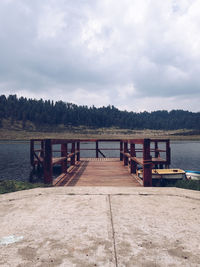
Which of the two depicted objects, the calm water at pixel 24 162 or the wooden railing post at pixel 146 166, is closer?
the wooden railing post at pixel 146 166

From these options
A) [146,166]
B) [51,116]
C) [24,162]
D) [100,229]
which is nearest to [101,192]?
[100,229]

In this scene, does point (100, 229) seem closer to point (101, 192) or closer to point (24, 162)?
point (101, 192)

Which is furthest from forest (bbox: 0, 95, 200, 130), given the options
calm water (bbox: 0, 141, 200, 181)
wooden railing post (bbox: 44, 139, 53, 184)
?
wooden railing post (bbox: 44, 139, 53, 184)

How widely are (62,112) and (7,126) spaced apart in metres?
42.2

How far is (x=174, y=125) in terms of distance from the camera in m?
192

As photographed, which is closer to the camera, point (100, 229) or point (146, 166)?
point (100, 229)

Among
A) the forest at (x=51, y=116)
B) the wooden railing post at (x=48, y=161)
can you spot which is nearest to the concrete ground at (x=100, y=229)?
the wooden railing post at (x=48, y=161)

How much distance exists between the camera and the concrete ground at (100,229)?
222cm

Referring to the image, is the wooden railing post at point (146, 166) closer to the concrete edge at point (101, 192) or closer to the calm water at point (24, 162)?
the concrete edge at point (101, 192)

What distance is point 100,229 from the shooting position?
2.90 metres

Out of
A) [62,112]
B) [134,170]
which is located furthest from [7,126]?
[134,170]

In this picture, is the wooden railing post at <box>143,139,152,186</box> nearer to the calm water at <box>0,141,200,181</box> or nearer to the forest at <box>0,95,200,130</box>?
the calm water at <box>0,141,200,181</box>

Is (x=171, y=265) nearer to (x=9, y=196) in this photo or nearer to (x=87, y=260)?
(x=87, y=260)

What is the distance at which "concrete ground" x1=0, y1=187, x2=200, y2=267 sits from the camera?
2219 mm
